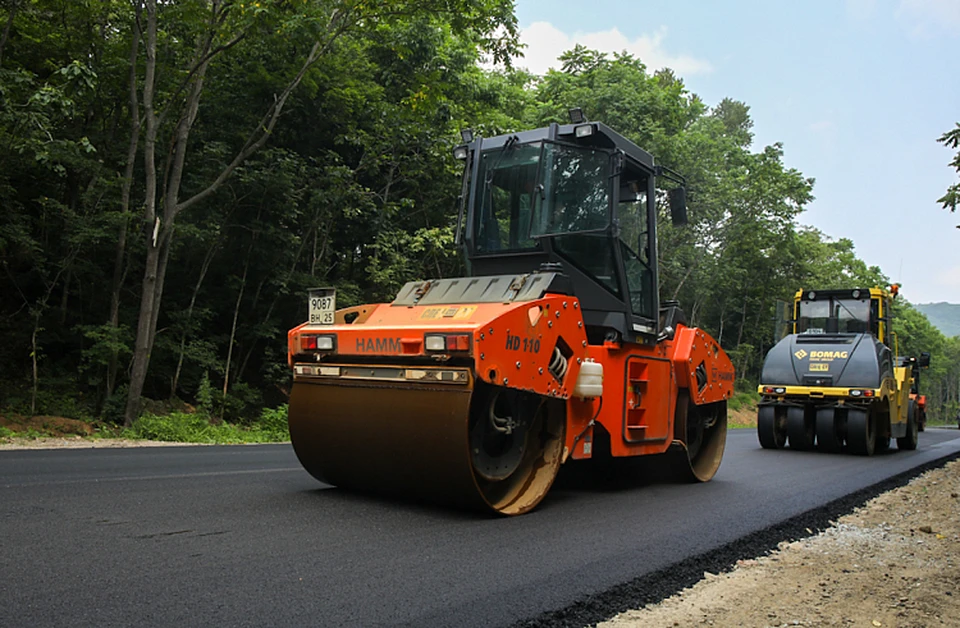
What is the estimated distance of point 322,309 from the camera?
18.7 feet

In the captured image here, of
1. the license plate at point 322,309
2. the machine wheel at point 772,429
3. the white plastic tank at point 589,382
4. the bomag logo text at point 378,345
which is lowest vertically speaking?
the machine wheel at point 772,429

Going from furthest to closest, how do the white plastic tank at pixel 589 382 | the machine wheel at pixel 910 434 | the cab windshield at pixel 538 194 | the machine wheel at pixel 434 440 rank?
the machine wheel at pixel 910 434 < the cab windshield at pixel 538 194 < the white plastic tank at pixel 589 382 < the machine wheel at pixel 434 440

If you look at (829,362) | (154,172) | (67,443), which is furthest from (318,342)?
(829,362)

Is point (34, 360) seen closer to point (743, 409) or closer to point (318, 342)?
point (318, 342)

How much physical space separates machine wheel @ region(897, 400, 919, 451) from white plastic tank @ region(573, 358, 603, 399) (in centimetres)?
Result: 1064

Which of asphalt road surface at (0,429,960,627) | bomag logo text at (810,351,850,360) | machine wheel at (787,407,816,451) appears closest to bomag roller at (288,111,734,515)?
asphalt road surface at (0,429,960,627)

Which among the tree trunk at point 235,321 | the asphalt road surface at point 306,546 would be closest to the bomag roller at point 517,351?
the asphalt road surface at point 306,546

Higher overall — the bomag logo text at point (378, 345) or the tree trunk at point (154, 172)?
the tree trunk at point (154, 172)

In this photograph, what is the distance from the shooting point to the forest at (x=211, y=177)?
1309cm

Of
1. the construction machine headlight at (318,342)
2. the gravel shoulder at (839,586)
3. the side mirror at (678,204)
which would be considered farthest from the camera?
the side mirror at (678,204)

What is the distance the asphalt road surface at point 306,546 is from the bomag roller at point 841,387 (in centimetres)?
533

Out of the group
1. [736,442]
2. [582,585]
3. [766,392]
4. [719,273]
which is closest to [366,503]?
[582,585]

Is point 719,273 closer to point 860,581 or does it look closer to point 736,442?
point 736,442

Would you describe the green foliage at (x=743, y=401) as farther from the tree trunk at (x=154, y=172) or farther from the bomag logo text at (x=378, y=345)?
the bomag logo text at (x=378, y=345)
